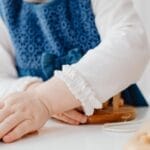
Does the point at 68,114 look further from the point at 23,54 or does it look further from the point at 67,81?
the point at 23,54

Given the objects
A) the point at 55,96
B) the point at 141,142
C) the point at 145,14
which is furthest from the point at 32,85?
the point at 145,14

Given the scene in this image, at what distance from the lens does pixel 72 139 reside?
0.61 metres

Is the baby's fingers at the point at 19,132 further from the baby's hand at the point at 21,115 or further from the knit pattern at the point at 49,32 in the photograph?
the knit pattern at the point at 49,32

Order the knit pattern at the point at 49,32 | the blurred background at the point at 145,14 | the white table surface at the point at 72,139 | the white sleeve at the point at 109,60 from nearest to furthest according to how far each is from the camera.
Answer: the white table surface at the point at 72,139
the white sleeve at the point at 109,60
the knit pattern at the point at 49,32
the blurred background at the point at 145,14

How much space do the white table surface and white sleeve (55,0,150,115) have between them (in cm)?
4


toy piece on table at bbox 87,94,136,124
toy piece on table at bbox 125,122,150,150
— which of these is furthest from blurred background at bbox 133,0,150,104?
toy piece on table at bbox 125,122,150,150

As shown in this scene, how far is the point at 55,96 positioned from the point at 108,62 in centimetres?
11

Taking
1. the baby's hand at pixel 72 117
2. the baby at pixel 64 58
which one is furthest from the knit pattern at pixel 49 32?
the baby's hand at pixel 72 117

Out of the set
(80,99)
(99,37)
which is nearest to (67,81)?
(80,99)

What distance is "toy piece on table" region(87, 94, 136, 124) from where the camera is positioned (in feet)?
2.32

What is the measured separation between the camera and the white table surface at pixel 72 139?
57cm

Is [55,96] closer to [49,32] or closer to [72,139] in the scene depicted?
[72,139]

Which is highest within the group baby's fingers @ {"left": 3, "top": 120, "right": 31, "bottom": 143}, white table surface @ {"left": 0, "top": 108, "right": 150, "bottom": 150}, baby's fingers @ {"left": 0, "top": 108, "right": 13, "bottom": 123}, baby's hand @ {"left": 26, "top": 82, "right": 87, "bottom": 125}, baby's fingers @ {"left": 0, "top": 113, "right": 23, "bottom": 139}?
baby's fingers @ {"left": 0, "top": 108, "right": 13, "bottom": 123}

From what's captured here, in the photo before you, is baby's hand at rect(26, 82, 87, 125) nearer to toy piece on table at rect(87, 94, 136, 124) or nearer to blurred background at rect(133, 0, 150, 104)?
toy piece on table at rect(87, 94, 136, 124)
